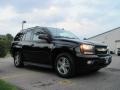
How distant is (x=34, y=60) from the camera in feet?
29.0

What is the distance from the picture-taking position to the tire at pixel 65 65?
718 cm

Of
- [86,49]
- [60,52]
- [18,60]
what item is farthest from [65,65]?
[18,60]

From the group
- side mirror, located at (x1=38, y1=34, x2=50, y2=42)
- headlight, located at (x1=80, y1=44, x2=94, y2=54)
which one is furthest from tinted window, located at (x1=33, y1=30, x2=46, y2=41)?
headlight, located at (x1=80, y1=44, x2=94, y2=54)

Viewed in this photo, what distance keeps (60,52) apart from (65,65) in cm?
53

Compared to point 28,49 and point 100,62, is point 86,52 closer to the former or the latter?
point 100,62

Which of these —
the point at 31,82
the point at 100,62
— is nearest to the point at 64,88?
the point at 31,82

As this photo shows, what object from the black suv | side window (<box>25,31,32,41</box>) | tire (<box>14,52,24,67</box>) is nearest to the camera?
the black suv

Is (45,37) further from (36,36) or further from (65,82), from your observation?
(65,82)

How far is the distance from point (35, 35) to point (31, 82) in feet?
8.32

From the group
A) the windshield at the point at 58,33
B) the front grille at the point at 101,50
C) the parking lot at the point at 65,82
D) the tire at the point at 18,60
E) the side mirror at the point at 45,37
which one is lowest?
the parking lot at the point at 65,82

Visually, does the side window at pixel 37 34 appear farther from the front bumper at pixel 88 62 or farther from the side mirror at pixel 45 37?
the front bumper at pixel 88 62

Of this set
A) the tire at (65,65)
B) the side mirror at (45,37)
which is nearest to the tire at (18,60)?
the side mirror at (45,37)

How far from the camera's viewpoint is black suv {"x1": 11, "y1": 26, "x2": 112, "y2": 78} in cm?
709

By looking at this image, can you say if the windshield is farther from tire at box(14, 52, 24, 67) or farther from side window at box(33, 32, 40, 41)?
tire at box(14, 52, 24, 67)
